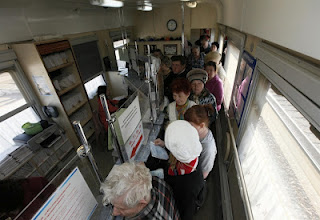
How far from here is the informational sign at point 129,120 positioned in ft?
3.66

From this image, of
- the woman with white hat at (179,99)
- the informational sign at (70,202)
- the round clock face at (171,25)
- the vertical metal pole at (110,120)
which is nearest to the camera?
the informational sign at (70,202)

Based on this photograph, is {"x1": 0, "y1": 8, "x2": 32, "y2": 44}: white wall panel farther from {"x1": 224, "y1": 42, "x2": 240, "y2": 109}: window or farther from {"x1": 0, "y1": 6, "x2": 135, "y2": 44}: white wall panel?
{"x1": 224, "y1": 42, "x2": 240, "y2": 109}: window

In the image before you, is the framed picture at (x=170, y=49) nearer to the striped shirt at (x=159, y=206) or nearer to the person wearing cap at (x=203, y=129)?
the person wearing cap at (x=203, y=129)

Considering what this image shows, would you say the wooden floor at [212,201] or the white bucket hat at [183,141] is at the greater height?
the white bucket hat at [183,141]

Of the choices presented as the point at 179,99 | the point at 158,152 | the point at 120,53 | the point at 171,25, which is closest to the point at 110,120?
Answer: the point at 158,152

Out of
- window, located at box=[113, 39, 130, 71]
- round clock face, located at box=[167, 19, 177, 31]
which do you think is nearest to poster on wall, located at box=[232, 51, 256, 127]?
window, located at box=[113, 39, 130, 71]

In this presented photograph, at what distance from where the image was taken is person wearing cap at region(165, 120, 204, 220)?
3.46ft

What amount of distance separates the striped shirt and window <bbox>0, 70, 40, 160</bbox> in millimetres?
2684

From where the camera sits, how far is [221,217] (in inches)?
80.2

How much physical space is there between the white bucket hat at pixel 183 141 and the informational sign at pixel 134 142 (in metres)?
0.37

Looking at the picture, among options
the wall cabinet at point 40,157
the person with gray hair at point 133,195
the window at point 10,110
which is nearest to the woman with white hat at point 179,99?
the person with gray hair at point 133,195

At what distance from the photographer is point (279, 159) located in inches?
39.3

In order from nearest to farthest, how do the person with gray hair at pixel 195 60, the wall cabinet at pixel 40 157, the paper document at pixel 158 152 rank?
the paper document at pixel 158 152, the wall cabinet at pixel 40 157, the person with gray hair at pixel 195 60

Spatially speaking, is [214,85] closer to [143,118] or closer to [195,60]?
[143,118]
